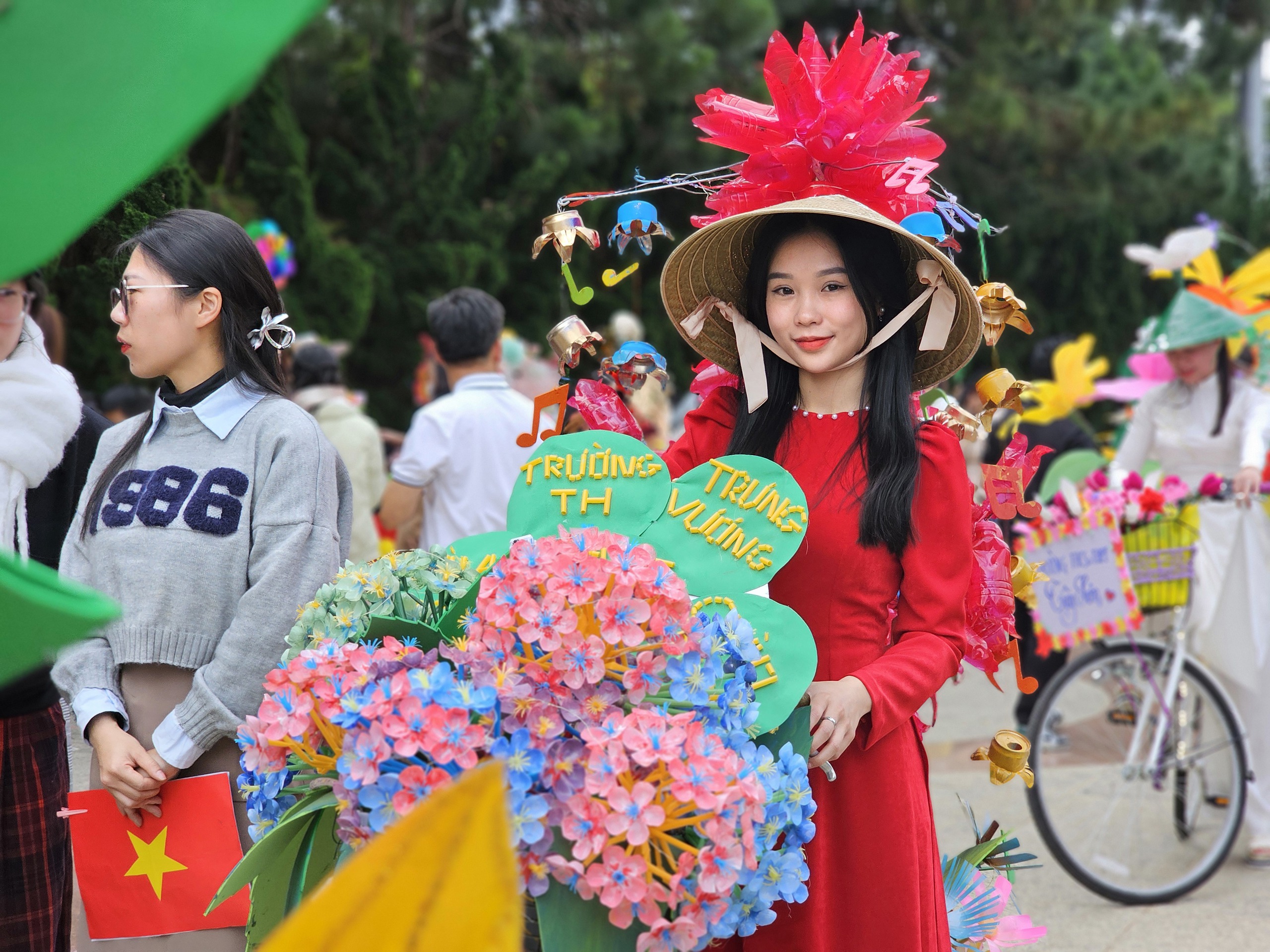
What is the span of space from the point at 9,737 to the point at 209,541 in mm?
554

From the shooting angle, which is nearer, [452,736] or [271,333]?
[452,736]

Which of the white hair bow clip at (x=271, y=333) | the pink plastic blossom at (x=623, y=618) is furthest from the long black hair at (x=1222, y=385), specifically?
the pink plastic blossom at (x=623, y=618)

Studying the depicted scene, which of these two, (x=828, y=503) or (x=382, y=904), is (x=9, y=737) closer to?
(x=828, y=503)

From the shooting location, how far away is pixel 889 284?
6.31 ft

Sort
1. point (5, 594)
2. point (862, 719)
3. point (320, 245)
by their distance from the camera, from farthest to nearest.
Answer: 1. point (320, 245)
2. point (862, 719)
3. point (5, 594)

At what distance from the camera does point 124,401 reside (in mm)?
5531

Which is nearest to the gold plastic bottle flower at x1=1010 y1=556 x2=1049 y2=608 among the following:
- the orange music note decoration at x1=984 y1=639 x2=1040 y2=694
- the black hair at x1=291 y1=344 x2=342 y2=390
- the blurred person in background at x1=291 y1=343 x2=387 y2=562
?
the orange music note decoration at x1=984 y1=639 x2=1040 y2=694

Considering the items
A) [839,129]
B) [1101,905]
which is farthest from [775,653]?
[1101,905]

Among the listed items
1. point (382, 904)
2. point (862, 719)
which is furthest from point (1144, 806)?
point (382, 904)

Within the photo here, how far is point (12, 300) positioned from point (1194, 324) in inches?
148

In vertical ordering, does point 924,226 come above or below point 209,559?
above

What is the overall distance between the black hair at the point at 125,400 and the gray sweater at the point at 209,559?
3.77 metres

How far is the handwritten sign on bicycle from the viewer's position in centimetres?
376

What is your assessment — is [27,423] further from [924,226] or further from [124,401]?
[124,401]
